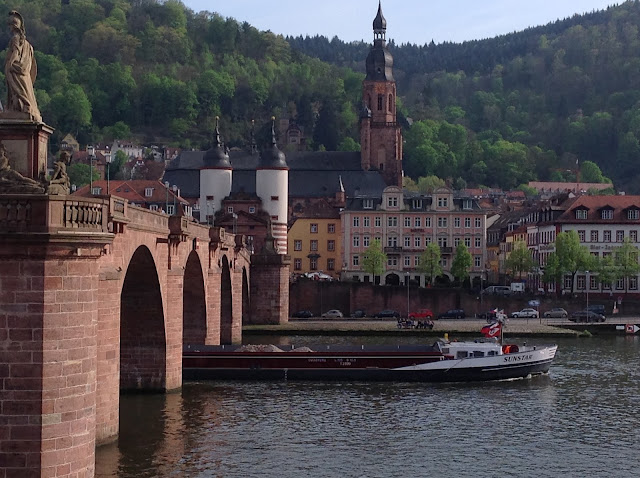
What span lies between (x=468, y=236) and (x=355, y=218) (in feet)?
43.1

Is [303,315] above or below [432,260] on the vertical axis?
below

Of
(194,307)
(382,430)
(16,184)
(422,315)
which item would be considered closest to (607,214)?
(422,315)

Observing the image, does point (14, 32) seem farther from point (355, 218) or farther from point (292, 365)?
point (355, 218)

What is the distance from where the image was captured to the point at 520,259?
13838 cm

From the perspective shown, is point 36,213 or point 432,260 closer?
point 36,213

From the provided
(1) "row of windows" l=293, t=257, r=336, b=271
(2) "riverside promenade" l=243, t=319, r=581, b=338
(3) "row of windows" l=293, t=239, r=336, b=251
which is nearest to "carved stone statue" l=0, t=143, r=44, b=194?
(2) "riverside promenade" l=243, t=319, r=581, b=338

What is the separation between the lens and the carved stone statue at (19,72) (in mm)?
29953

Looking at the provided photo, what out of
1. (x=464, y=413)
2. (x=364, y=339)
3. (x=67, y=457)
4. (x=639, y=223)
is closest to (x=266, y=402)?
(x=464, y=413)

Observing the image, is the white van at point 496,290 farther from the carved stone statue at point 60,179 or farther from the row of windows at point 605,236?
the carved stone statue at point 60,179

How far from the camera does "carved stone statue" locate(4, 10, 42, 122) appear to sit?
2995 centimetres

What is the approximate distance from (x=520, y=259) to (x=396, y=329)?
3888cm

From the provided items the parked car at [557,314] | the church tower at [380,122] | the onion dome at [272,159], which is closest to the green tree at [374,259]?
the onion dome at [272,159]

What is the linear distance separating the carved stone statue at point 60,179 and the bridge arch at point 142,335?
22.6 meters

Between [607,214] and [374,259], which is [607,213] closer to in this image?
[607,214]
